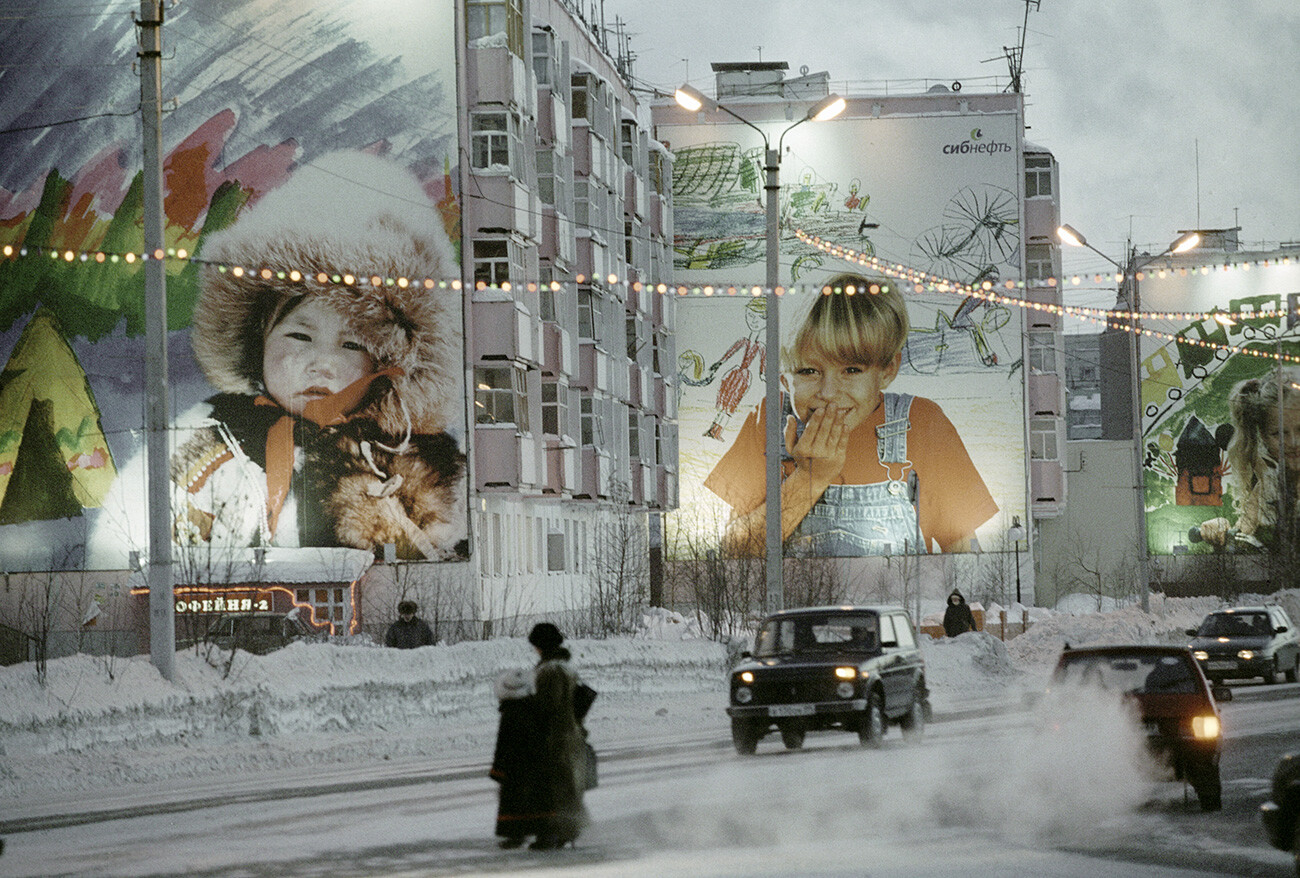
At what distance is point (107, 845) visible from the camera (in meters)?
12.4

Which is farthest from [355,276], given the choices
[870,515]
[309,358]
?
[870,515]

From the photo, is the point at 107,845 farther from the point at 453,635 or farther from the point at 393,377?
the point at 393,377

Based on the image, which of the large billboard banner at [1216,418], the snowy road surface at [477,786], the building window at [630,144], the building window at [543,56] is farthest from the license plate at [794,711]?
the large billboard banner at [1216,418]

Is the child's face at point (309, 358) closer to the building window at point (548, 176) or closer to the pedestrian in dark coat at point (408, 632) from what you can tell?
the building window at point (548, 176)

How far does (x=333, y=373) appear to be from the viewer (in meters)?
40.8

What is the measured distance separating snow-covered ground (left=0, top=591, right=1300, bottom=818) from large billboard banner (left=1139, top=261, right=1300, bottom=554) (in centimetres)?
4887

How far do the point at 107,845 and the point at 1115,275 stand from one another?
27601 millimetres

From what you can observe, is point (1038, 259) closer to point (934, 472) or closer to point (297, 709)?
point (934, 472)

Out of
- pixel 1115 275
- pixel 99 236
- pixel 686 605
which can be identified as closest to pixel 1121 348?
pixel 686 605

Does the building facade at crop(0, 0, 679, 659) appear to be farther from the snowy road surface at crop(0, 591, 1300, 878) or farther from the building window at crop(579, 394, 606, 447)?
the snowy road surface at crop(0, 591, 1300, 878)

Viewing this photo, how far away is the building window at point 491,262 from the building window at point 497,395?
2175mm

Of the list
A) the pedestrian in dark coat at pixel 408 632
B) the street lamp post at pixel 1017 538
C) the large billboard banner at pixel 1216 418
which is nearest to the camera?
the pedestrian in dark coat at pixel 408 632

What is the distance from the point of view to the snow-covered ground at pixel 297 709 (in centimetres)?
1831

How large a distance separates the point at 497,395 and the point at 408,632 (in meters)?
17.1
